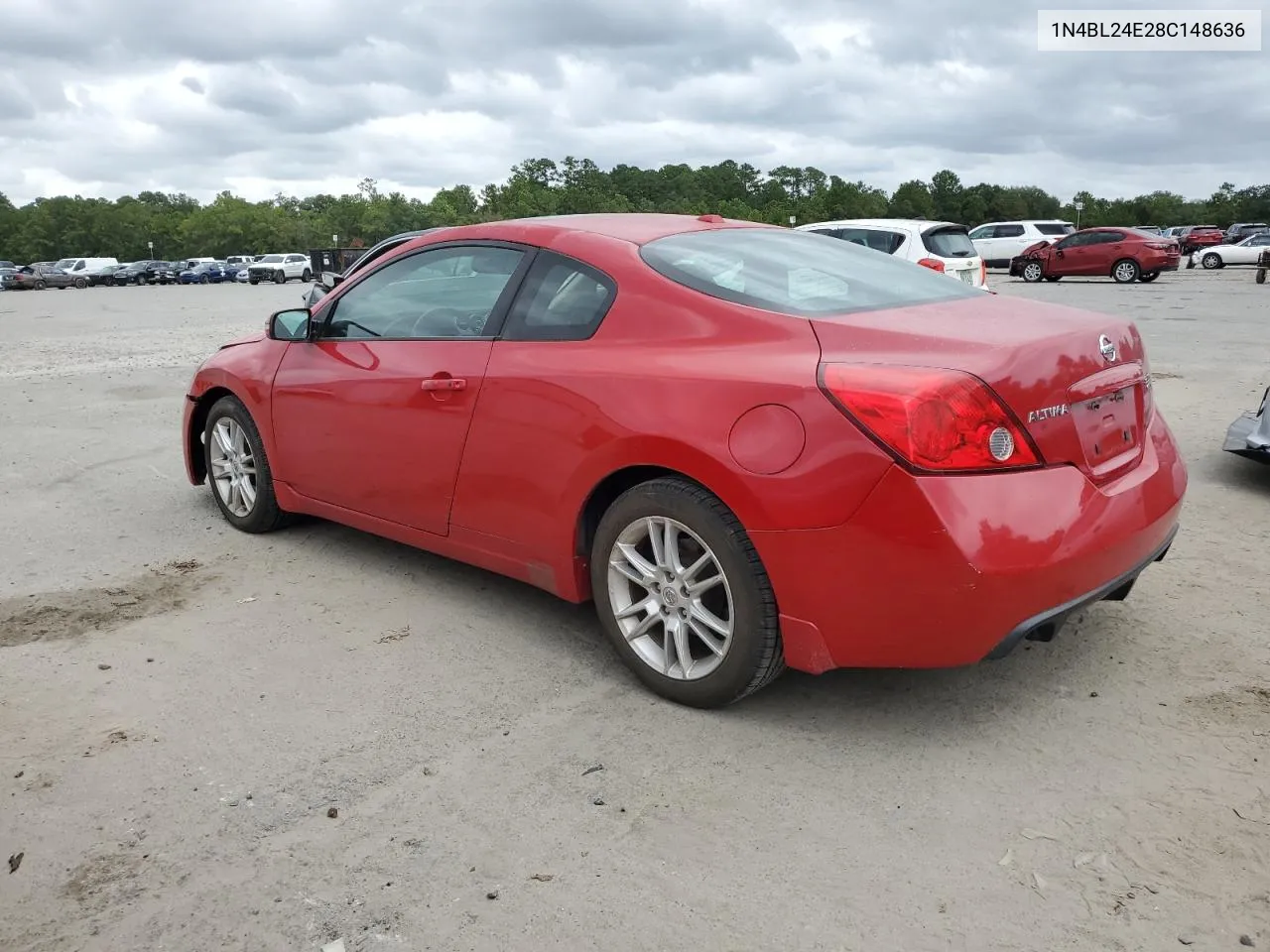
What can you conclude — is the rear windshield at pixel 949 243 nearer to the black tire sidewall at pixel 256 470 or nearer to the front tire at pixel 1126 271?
the black tire sidewall at pixel 256 470

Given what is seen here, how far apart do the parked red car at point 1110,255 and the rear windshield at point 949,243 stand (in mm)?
16355

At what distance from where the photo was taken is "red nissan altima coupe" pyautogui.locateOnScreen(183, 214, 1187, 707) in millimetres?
2857

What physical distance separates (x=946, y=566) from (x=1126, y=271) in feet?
95.5

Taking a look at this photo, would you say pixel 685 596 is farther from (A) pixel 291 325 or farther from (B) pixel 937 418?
(A) pixel 291 325

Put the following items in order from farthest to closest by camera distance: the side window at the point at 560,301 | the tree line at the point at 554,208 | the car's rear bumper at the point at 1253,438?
1. the tree line at the point at 554,208
2. the car's rear bumper at the point at 1253,438
3. the side window at the point at 560,301

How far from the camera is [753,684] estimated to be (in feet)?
10.5

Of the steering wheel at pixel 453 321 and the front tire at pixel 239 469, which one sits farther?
the front tire at pixel 239 469

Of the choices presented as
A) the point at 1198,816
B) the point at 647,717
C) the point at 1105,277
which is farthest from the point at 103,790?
the point at 1105,277

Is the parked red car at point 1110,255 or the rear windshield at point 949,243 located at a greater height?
the rear windshield at point 949,243

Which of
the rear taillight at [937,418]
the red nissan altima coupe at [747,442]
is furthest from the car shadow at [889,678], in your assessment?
the rear taillight at [937,418]

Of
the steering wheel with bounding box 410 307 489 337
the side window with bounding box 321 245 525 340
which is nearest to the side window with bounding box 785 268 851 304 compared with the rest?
the side window with bounding box 321 245 525 340

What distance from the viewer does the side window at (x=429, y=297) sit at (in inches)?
160

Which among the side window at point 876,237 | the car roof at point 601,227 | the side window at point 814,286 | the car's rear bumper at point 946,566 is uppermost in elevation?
the car roof at point 601,227

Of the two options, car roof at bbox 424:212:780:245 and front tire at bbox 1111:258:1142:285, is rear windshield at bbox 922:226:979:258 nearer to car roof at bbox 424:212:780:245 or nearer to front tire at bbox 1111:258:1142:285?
car roof at bbox 424:212:780:245
